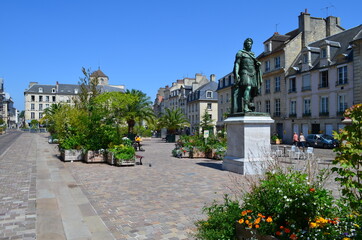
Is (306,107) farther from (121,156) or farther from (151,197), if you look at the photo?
(151,197)

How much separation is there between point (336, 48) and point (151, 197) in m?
32.4

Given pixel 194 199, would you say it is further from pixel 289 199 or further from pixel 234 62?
pixel 234 62

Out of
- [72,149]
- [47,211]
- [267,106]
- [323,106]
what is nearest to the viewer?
[47,211]

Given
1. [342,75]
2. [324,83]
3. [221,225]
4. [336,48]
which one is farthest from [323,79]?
[221,225]

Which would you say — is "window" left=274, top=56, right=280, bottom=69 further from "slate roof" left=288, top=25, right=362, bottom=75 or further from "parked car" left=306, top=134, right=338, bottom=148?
"parked car" left=306, top=134, right=338, bottom=148

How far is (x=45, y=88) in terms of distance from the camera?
99188 millimetres

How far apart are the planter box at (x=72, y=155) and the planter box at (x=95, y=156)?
60 centimetres

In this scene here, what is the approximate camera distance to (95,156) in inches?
577

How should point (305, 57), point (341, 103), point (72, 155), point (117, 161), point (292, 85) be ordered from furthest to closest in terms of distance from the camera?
point (292, 85), point (305, 57), point (341, 103), point (72, 155), point (117, 161)

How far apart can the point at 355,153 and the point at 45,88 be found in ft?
352

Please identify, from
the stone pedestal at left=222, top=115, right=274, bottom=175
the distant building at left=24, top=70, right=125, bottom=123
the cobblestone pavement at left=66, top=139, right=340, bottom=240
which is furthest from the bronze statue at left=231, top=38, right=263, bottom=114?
the distant building at left=24, top=70, right=125, bottom=123

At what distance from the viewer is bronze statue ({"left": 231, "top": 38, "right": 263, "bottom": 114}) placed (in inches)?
442

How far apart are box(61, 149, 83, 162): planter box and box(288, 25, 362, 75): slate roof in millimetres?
27105

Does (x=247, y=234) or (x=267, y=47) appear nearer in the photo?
(x=247, y=234)
